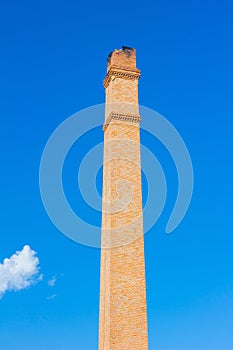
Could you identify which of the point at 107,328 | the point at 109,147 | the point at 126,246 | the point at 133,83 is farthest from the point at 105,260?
the point at 133,83

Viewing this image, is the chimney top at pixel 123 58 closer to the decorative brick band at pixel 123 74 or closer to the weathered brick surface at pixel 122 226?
the weathered brick surface at pixel 122 226

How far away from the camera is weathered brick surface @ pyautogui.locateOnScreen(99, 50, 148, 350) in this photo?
1766cm

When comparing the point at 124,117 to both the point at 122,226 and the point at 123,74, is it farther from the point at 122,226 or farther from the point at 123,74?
the point at 122,226

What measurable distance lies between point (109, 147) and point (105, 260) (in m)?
4.62

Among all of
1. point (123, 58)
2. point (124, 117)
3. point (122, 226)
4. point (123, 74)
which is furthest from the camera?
point (123, 58)

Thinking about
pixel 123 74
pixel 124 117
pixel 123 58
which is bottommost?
pixel 124 117

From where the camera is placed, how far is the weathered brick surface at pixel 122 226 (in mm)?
17656

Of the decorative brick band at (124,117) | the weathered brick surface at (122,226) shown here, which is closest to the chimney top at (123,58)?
the weathered brick surface at (122,226)

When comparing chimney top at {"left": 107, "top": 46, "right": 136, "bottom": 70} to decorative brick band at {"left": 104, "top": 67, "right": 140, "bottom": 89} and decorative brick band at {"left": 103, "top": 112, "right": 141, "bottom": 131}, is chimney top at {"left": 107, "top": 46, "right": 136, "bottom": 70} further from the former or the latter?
decorative brick band at {"left": 103, "top": 112, "right": 141, "bottom": 131}

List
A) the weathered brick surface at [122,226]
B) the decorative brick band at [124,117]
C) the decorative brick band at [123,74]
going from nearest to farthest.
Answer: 1. the weathered brick surface at [122,226]
2. the decorative brick band at [124,117]
3. the decorative brick band at [123,74]

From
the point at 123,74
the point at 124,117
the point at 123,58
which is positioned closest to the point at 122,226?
the point at 124,117

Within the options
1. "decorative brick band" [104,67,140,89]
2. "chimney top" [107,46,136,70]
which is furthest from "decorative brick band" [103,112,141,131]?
"chimney top" [107,46,136,70]

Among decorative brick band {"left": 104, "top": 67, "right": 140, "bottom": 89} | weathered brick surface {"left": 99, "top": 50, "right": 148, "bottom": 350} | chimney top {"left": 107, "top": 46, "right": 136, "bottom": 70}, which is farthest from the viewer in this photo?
chimney top {"left": 107, "top": 46, "right": 136, "bottom": 70}

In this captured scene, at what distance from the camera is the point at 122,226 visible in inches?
749
